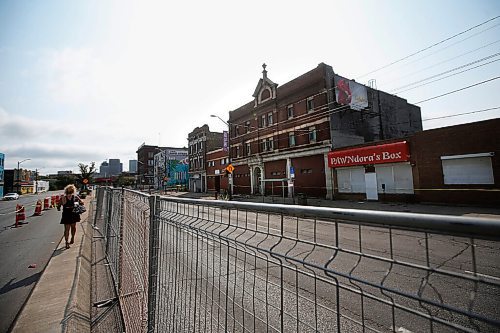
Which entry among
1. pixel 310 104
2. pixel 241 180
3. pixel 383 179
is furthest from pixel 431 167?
pixel 241 180

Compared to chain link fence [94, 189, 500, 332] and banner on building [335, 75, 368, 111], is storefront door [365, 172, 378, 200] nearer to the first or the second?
banner on building [335, 75, 368, 111]

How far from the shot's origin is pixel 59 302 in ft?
12.7

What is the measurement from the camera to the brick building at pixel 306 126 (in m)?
24.6

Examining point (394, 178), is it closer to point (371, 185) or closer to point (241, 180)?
point (371, 185)

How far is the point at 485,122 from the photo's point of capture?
49.4ft

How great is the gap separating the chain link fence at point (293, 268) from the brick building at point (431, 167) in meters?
13.3

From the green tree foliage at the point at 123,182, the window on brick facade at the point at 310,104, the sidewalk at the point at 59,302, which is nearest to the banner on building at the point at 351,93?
the window on brick facade at the point at 310,104

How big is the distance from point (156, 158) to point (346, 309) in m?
85.4

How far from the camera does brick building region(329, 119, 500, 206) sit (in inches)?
594

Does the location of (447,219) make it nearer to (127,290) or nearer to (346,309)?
(346,309)

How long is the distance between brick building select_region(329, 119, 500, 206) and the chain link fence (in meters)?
13.3

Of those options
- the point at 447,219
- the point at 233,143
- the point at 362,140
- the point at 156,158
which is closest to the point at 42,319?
the point at 447,219

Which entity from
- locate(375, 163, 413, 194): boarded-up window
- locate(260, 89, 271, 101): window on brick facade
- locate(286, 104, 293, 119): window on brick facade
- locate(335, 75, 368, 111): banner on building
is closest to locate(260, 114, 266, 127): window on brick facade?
locate(260, 89, 271, 101): window on brick facade

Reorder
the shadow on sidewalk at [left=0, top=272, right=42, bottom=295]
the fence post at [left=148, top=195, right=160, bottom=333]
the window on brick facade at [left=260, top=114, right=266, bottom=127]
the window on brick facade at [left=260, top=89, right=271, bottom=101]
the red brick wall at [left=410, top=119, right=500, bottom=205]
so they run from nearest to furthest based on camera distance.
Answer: the fence post at [left=148, top=195, right=160, bottom=333]
the shadow on sidewalk at [left=0, top=272, right=42, bottom=295]
the red brick wall at [left=410, top=119, right=500, bottom=205]
the window on brick facade at [left=260, top=89, right=271, bottom=101]
the window on brick facade at [left=260, top=114, right=266, bottom=127]
